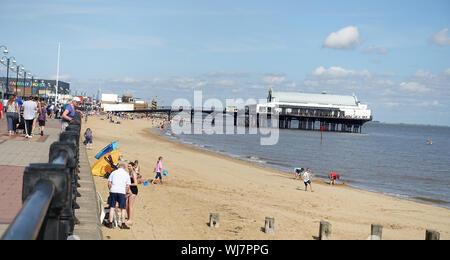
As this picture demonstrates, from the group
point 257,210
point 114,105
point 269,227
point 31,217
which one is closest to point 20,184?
point 269,227

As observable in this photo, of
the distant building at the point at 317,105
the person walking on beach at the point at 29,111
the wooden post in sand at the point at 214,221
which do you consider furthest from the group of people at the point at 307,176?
the distant building at the point at 317,105

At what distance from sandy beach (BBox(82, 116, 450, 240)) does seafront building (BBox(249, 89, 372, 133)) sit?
92625 mm

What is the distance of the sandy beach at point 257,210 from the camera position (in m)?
12.7

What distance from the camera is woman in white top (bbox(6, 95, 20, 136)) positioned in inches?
651

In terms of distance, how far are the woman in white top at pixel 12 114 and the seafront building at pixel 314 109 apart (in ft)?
325

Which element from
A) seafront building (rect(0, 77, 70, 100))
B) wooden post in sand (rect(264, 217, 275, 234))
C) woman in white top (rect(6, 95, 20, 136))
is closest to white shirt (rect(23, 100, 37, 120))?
woman in white top (rect(6, 95, 20, 136))

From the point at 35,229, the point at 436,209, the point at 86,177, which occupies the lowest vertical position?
the point at 436,209

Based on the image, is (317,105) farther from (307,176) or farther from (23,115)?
(23,115)

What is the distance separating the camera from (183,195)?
706 inches

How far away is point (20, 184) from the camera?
8695mm

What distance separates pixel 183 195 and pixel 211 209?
2471mm

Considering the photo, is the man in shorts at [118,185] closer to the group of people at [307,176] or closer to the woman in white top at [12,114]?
the woman in white top at [12,114]
